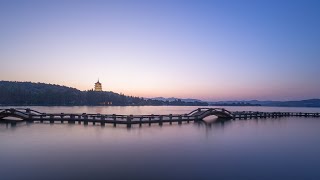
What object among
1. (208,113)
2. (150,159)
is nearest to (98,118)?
(208,113)

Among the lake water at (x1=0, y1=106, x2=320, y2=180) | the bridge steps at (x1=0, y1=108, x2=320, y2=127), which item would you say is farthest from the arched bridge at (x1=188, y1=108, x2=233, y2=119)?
the lake water at (x1=0, y1=106, x2=320, y2=180)

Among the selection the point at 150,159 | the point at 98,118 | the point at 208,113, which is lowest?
the point at 150,159

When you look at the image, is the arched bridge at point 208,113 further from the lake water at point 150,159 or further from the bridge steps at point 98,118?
the lake water at point 150,159

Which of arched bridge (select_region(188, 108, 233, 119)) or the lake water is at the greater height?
arched bridge (select_region(188, 108, 233, 119))

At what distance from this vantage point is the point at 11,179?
12211 mm

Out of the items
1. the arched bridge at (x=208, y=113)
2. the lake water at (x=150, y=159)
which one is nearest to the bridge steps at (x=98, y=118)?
the arched bridge at (x=208, y=113)

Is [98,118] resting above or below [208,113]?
below

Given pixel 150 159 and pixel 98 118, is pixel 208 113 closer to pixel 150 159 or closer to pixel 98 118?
pixel 98 118

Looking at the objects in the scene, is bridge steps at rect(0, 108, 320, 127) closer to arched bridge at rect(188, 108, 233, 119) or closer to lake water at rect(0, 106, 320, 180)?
arched bridge at rect(188, 108, 233, 119)

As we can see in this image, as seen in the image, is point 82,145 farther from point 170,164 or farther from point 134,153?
point 170,164

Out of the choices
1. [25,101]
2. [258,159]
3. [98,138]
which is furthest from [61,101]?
[258,159]

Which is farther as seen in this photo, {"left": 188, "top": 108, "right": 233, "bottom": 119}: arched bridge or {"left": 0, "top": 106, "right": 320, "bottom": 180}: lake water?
{"left": 188, "top": 108, "right": 233, "bottom": 119}: arched bridge

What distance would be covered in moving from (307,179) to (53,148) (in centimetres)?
1478

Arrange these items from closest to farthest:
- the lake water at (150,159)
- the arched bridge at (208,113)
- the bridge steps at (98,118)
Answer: the lake water at (150,159) → the bridge steps at (98,118) → the arched bridge at (208,113)
